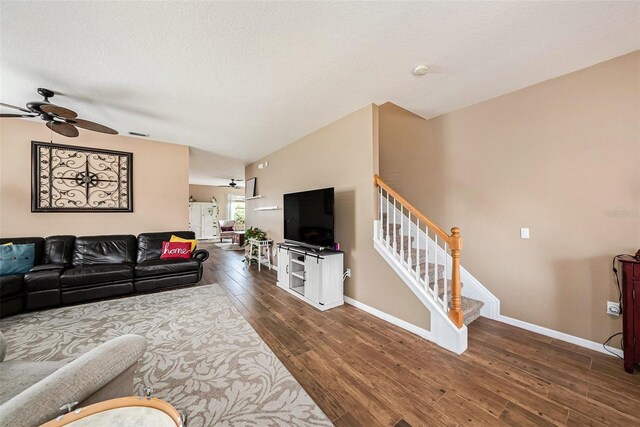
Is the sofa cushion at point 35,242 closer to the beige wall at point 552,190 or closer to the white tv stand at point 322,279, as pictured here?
the white tv stand at point 322,279

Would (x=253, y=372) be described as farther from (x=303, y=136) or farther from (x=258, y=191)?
(x=258, y=191)

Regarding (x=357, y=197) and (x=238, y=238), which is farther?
(x=238, y=238)

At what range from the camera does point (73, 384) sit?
885mm

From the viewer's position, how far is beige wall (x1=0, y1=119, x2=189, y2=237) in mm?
3486

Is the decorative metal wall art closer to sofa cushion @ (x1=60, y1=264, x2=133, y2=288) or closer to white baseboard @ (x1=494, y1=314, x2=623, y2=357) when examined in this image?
sofa cushion @ (x1=60, y1=264, x2=133, y2=288)

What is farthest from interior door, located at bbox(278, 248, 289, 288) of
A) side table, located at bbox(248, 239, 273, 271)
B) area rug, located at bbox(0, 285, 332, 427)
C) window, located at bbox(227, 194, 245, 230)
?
window, located at bbox(227, 194, 245, 230)

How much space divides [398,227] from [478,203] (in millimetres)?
1103

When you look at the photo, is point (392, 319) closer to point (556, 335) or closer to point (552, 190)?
point (556, 335)

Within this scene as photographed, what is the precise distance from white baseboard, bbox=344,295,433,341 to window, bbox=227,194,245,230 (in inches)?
366

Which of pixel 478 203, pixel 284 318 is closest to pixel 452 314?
pixel 478 203

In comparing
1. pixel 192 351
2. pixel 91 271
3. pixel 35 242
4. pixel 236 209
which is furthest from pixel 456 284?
pixel 236 209

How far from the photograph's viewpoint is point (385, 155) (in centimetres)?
383

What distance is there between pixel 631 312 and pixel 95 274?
5.78m

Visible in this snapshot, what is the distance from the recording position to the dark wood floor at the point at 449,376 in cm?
148
